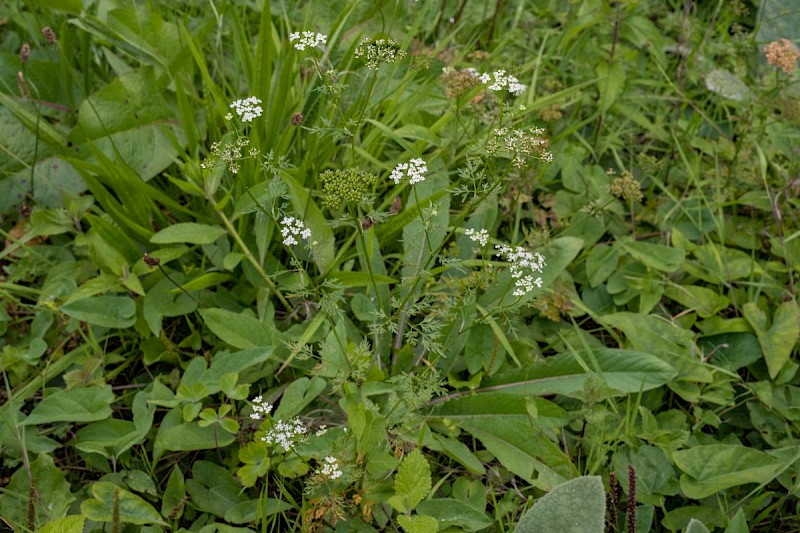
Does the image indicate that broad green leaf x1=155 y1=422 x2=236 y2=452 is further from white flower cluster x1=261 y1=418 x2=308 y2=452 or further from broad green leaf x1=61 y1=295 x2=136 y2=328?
broad green leaf x1=61 y1=295 x2=136 y2=328

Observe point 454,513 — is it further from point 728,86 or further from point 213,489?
point 728,86

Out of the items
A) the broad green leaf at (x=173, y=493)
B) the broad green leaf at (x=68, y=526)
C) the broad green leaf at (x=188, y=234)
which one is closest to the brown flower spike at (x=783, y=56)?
the broad green leaf at (x=188, y=234)

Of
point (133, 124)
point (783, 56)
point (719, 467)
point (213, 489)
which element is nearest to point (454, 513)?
point (213, 489)

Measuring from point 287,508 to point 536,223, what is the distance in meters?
1.35

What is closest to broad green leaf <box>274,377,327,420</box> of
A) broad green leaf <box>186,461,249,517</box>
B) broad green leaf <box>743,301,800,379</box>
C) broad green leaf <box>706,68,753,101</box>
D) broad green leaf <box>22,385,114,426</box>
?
broad green leaf <box>186,461,249,517</box>

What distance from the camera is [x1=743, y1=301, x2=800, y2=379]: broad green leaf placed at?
2180 millimetres

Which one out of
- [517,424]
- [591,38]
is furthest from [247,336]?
[591,38]

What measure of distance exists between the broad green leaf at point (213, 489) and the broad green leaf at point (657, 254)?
4.79 ft

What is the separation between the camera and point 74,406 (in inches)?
76.4

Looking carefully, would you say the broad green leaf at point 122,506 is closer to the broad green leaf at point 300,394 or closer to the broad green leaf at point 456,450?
the broad green leaf at point 300,394

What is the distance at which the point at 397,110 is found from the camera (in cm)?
248

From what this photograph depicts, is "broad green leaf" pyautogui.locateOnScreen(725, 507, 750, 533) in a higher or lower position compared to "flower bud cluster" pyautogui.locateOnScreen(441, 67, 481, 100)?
lower

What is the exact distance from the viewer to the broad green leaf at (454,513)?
1.74 meters

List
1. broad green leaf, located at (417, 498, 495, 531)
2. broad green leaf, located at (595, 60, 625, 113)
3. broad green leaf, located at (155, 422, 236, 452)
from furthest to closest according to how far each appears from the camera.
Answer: broad green leaf, located at (595, 60, 625, 113) < broad green leaf, located at (155, 422, 236, 452) < broad green leaf, located at (417, 498, 495, 531)
